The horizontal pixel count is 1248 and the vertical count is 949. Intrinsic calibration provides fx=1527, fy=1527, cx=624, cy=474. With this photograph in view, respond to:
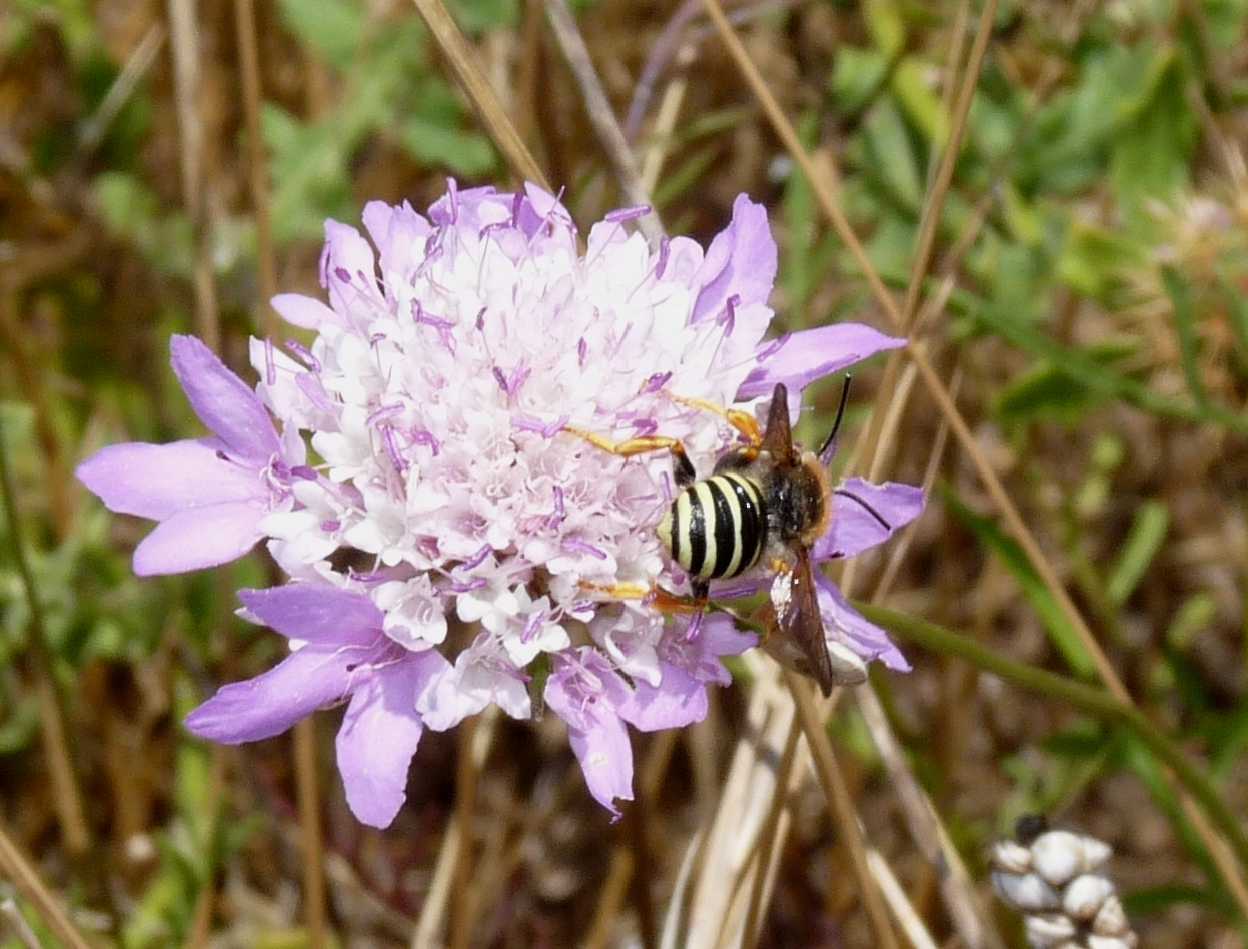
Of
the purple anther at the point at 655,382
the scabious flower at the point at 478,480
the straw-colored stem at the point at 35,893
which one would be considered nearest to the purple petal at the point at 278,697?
the scabious flower at the point at 478,480

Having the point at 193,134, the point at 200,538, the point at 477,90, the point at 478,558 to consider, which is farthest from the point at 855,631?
the point at 193,134

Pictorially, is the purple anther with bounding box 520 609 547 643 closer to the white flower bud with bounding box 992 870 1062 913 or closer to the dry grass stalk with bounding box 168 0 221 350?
the white flower bud with bounding box 992 870 1062 913

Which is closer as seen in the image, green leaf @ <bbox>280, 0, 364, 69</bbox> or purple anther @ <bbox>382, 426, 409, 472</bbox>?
purple anther @ <bbox>382, 426, 409, 472</bbox>

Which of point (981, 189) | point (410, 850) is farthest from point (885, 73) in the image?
point (410, 850)

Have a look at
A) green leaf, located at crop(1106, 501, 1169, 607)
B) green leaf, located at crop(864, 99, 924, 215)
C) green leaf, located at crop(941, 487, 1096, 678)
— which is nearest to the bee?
green leaf, located at crop(941, 487, 1096, 678)

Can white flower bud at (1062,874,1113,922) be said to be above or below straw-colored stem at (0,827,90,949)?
below

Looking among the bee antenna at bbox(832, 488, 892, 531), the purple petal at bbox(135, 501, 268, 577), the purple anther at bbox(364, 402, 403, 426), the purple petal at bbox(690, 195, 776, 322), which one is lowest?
the bee antenna at bbox(832, 488, 892, 531)

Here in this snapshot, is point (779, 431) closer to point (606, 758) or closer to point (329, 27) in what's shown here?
point (606, 758)
